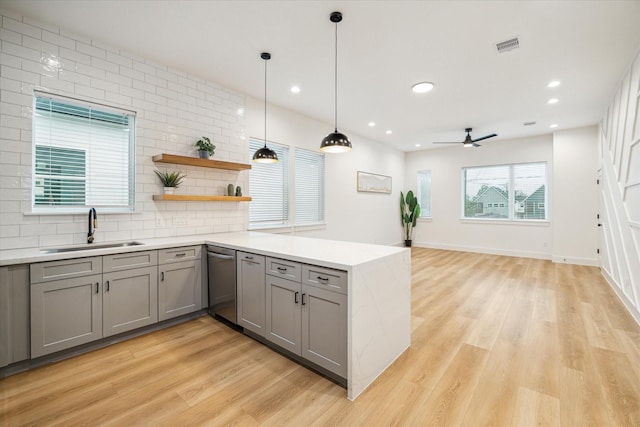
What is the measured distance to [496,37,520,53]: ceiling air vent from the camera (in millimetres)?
2902

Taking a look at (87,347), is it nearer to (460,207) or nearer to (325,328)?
(325,328)

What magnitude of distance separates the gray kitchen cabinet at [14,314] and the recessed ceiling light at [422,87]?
465cm

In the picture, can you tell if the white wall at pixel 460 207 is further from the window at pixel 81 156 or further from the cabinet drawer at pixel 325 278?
the window at pixel 81 156

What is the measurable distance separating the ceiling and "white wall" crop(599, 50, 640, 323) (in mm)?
370

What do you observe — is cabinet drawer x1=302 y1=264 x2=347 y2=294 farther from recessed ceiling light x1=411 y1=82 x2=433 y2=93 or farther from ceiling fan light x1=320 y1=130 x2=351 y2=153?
recessed ceiling light x1=411 y1=82 x2=433 y2=93

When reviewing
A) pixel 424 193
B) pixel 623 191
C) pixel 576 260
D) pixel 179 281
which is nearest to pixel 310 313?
pixel 179 281

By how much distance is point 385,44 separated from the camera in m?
2.99

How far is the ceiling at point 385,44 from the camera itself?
8.13 feet

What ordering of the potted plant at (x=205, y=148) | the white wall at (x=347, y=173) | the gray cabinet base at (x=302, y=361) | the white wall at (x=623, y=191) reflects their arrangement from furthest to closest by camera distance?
the white wall at (x=347, y=173) < the potted plant at (x=205, y=148) < the white wall at (x=623, y=191) < the gray cabinet base at (x=302, y=361)

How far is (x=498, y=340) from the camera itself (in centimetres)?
279

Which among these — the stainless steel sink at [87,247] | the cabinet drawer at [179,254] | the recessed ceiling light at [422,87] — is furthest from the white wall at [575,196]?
the stainless steel sink at [87,247]

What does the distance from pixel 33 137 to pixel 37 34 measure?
3.15 feet

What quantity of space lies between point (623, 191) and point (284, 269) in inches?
181

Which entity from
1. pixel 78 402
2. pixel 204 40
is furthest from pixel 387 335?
pixel 204 40
